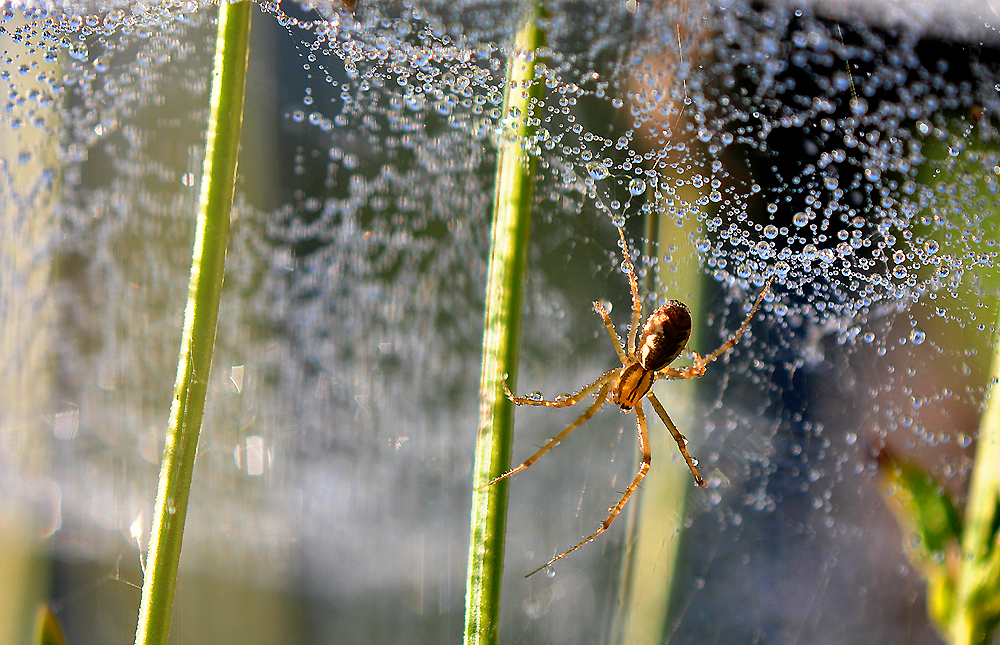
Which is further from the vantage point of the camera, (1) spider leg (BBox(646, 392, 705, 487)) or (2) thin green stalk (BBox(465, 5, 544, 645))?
(1) spider leg (BBox(646, 392, 705, 487))

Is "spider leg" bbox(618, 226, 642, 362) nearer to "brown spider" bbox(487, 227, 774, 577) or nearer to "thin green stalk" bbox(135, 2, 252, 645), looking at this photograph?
"brown spider" bbox(487, 227, 774, 577)

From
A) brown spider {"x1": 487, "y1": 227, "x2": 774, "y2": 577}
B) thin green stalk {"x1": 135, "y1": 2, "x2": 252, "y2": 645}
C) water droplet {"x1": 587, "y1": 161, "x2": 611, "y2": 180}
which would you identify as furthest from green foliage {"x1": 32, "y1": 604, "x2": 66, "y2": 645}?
water droplet {"x1": 587, "y1": 161, "x2": 611, "y2": 180}

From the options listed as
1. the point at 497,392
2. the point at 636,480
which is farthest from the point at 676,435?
the point at 497,392

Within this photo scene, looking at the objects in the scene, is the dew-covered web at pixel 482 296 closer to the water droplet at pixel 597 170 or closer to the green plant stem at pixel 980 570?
the water droplet at pixel 597 170

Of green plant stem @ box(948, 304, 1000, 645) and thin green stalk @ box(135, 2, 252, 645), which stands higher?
thin green stalk @ box(135, 2, 252, 645)

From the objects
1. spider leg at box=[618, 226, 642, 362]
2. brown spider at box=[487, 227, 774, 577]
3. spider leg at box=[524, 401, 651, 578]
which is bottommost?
spider leg at box=[524, 401, 651, 578]
